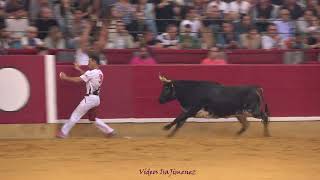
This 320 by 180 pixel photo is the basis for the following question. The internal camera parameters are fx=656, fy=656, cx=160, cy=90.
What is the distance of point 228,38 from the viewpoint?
13500 mm

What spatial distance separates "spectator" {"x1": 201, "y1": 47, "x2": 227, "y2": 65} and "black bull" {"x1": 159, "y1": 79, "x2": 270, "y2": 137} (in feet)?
2.78

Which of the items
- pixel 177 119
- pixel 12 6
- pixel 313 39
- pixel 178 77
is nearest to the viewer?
pixel 177 119

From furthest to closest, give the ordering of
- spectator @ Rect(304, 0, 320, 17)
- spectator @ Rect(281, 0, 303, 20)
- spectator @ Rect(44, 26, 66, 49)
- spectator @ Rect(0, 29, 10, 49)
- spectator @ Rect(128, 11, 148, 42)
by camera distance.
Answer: spectator @ Rect(304, 0, 320, 17) → spectator @ Rect(281, 0, 303, 20) → spectator @ Rect(128, 11, 148, 42) → spectator @ Rect(44, 26, 66, 49) → spectator @ Rect(0, 29, 10, 49)

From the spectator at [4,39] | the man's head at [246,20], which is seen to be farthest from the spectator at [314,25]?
the spectator at [4,39]

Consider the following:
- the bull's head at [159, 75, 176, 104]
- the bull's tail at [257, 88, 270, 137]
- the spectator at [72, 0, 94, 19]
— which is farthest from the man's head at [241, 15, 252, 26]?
the spectator at [72, 0, 94, 19]

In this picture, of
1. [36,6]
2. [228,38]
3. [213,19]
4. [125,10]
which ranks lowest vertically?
[228,38]

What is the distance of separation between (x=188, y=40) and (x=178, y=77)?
1550 mm

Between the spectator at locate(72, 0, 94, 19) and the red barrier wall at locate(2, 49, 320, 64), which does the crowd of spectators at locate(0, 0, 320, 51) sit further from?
the red barrier wall at locate(2, 49, 320, 64)

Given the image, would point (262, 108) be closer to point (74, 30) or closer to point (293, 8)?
point (293, 8)

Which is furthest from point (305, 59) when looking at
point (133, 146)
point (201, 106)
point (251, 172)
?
point (251, 172)

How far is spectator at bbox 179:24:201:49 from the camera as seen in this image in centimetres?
1319

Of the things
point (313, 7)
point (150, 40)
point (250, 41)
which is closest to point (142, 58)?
point (150, 40)

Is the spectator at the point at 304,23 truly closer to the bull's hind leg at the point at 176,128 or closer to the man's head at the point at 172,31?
the man's head at the point at 172,31

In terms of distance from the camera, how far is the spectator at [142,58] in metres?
12.4
